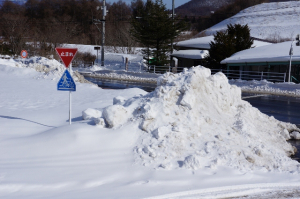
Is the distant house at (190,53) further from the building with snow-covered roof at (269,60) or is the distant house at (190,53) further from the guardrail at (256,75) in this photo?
the building with snow-covered roof at (269,60)

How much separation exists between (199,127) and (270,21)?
94730 millimetres

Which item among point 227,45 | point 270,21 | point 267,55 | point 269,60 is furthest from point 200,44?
point 270,21

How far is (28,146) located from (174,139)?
116 inches

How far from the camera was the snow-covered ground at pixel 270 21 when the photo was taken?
3105 inches

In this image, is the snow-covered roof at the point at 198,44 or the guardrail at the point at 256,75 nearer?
the guardrail at the point at 256,75

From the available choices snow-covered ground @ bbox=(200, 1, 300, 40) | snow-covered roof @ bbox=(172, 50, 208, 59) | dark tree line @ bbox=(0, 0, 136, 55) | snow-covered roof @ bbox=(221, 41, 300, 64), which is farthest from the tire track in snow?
snow-covered ground @ bbox=(200, 1, 300, 40)

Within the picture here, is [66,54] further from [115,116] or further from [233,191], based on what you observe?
[233,191]

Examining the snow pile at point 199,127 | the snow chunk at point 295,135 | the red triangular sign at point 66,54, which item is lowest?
the snow chunk at point 295,135

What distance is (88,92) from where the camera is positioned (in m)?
16.1

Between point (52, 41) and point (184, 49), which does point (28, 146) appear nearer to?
point (184, 49)

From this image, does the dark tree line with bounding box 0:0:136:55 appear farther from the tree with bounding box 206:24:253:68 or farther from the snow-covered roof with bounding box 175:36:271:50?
the tree with bounding box 206:24:253:68

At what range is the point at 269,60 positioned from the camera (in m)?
26.1

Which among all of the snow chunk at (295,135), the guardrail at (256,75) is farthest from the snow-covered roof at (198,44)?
the snow chunk at (295,135)

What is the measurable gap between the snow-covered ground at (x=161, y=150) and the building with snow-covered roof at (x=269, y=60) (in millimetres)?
17856
